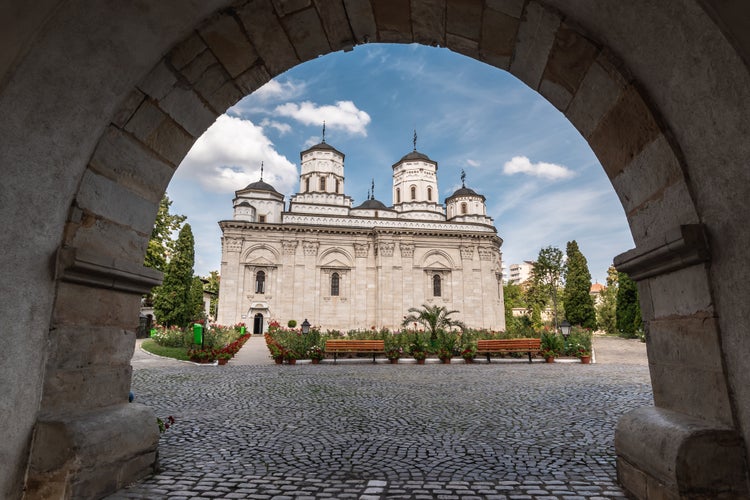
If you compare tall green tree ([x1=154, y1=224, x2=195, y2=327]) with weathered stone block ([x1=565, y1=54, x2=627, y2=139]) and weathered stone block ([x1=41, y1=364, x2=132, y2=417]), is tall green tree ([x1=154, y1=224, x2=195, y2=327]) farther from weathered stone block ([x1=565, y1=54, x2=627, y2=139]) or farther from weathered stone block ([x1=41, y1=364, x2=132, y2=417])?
weathered stone block ([x1=565, y1=54, x2=627, y2=139])

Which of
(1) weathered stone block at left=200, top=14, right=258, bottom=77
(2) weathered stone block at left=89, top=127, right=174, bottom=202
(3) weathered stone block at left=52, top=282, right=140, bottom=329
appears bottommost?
(3) weathered stone block at left=52, top=282, right=140, bottom=329

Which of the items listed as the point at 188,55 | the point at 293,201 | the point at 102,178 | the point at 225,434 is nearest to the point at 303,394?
the point at 225,434

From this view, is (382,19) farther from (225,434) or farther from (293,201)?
(293,201)

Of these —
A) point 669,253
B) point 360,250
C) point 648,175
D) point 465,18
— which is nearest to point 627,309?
point 360,250

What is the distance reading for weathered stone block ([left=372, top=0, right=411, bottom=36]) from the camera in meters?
3.04

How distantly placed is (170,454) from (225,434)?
0.90 m

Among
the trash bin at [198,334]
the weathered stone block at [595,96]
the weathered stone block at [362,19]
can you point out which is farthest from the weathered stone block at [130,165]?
the trash bin at [198,334]

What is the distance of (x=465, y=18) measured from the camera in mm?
3025

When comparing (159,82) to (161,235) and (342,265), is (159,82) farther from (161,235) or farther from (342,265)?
(342,265)

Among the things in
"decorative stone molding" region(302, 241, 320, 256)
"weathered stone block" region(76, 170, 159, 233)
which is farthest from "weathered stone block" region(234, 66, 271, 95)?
"decorative stone molding" region(302, 241, 320, 256)

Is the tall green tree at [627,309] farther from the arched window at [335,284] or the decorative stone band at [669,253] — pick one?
the decorative stone band at [669,253]

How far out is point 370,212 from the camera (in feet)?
136

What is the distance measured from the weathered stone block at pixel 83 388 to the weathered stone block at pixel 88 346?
5 centimetres

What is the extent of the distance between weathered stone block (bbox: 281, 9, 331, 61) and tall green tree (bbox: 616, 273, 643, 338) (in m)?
→ 35.4
